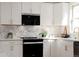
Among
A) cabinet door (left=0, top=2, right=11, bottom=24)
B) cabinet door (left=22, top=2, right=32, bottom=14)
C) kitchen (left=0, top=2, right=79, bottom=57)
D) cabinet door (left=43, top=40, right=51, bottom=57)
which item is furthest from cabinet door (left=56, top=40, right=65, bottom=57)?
cabinet door (left=0, top=2, right=11, bottom=24)

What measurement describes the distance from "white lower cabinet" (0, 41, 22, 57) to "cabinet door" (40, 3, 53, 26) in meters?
0.36

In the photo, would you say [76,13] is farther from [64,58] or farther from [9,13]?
[9,13]

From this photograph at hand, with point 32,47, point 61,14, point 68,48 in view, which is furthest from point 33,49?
point 61,14

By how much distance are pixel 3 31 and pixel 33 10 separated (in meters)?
0.40

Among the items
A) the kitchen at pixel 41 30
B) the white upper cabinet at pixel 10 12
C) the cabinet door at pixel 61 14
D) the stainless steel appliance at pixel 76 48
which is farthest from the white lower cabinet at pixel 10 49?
the stainless steel appliance at pixel 76 48

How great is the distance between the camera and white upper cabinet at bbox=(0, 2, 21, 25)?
1.53 meters

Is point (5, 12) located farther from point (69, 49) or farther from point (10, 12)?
point (69, 49)

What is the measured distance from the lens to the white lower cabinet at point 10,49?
5.08 ft

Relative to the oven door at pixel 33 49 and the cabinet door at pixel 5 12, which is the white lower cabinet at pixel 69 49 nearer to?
the oven door at pixel 33 49

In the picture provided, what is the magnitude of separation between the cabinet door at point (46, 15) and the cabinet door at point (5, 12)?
1.18 ft

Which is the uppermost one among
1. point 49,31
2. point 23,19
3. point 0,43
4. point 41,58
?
point 23,19

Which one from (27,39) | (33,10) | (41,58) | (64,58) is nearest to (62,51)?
(64,58)

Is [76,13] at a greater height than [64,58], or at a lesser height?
greater

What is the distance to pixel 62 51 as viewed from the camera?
1563mm
